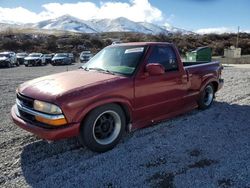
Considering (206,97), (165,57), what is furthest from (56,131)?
(206,97)

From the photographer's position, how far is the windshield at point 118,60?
17.3 feet

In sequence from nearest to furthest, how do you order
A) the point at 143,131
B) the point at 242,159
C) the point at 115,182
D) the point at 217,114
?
the point at 115,182
the point at 242,159
the point at 143,131
the point at 217,114

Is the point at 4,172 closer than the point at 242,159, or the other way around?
the point at 4,172

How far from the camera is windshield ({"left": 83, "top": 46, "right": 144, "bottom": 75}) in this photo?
17.3 ft

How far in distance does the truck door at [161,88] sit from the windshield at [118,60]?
0.22m

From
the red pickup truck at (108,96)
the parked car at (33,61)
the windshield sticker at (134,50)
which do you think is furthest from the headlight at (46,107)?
the parked car at (33,61)

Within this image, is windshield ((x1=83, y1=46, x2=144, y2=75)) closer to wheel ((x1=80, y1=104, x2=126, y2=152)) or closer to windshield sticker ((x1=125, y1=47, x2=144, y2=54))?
windshield sticker ((x1=125, y1=47, x2=144, y2=54))

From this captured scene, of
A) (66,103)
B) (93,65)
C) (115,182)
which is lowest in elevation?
(115,182)

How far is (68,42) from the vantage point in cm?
6556

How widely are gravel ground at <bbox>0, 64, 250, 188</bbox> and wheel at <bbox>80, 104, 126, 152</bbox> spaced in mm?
154

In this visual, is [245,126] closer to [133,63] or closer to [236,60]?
[133,63]

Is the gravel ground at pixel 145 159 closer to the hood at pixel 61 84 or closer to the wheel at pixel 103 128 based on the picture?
the wheel at pixel 103 128

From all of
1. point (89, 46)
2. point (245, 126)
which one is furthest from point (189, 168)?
point (89, 46)

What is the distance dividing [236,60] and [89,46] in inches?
1549
